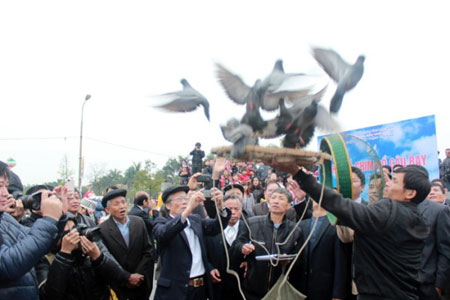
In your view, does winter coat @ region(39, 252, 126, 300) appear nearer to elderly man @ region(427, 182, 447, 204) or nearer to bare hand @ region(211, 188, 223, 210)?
bare hand @ region(211, 188, 223, 210)

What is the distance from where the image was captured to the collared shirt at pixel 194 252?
410cm

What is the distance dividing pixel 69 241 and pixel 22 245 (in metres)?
0.58

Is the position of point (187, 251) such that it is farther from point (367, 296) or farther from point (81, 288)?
point (367, 296)

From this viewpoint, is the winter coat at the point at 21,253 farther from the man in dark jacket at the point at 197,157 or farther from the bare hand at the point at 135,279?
the man in dark jacket at the point at 197,157

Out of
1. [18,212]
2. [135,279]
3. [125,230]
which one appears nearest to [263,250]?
[135,279]

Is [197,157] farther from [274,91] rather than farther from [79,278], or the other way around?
[274,91]

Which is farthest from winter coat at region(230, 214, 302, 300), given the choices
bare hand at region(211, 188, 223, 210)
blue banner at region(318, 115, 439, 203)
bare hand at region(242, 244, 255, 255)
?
blue banner at region(318, 115, 439, 203)

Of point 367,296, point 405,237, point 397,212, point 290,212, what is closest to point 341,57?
point 397,212

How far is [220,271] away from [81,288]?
5.65 ft

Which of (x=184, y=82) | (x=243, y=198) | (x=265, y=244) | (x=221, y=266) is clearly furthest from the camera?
(x=243, y=198)

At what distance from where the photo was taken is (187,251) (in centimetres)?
407

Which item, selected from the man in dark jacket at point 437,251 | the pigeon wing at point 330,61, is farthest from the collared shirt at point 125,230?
the man in dark jacket at point 437,251

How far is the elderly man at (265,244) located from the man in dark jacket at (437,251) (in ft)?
4.02

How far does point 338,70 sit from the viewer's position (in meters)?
2.68
